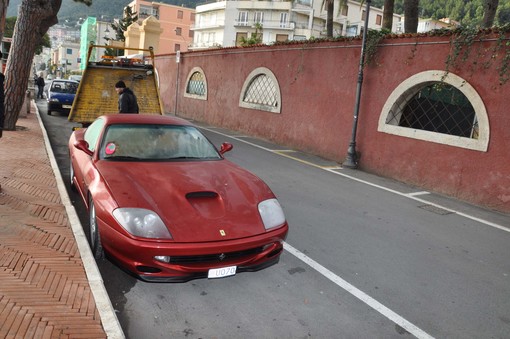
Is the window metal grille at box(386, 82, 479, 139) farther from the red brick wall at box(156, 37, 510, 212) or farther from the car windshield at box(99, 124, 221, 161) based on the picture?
the car windshield at box(99, 124, 221, 161)

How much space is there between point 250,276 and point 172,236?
1.16 metres

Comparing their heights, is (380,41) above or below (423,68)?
above

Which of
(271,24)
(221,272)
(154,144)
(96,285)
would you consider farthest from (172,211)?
(271,24)

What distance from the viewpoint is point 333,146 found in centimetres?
1227

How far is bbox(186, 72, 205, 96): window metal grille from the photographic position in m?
21.2

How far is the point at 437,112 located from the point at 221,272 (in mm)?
8092

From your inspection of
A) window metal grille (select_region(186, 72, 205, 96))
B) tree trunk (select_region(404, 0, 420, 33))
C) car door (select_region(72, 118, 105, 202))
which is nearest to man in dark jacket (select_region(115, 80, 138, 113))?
car door (select_region(72, 118, 105, 202))

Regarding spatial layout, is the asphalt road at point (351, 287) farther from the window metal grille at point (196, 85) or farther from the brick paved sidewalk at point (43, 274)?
the window metal grille at point (196, 85)

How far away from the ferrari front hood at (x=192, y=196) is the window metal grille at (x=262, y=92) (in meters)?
11.1

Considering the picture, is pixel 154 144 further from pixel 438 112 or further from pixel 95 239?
pixel 438 112

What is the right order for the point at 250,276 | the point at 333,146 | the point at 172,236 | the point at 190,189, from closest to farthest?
the point at 172,236
the point at 190,189
the point at 250,276
the point at 333,146

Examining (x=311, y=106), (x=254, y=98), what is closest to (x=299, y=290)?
(x=311, y=106)

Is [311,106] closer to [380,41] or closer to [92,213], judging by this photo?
[380,41]

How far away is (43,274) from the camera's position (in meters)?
3.56
